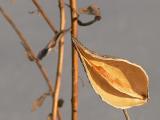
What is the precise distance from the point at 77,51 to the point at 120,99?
52 mm

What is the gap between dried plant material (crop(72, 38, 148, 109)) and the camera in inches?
12.4

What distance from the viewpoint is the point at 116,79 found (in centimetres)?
32

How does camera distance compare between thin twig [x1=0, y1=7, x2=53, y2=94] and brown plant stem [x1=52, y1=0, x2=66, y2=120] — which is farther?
thin twig [x1=0, y1=7, x2=53, y2=94]

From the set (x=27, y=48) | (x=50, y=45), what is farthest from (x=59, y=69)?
(x=27, y=48)

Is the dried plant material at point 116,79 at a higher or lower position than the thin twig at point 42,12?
lower

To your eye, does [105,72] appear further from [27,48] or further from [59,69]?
[27,48]

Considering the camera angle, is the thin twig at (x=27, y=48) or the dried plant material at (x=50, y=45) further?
the thin twig at (x=27, y=48)

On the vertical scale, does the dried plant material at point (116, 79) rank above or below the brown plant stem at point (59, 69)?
below

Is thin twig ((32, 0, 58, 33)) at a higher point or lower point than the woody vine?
higher

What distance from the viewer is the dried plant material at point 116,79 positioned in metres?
0.32

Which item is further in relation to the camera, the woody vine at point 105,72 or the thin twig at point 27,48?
the thin twig at point 27,48

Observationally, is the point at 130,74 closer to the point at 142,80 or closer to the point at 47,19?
the point at 142,80

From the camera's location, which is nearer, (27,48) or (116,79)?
(116,79)

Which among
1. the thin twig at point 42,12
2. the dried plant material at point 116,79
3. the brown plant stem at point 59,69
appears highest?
the thin twig at point 42,12
